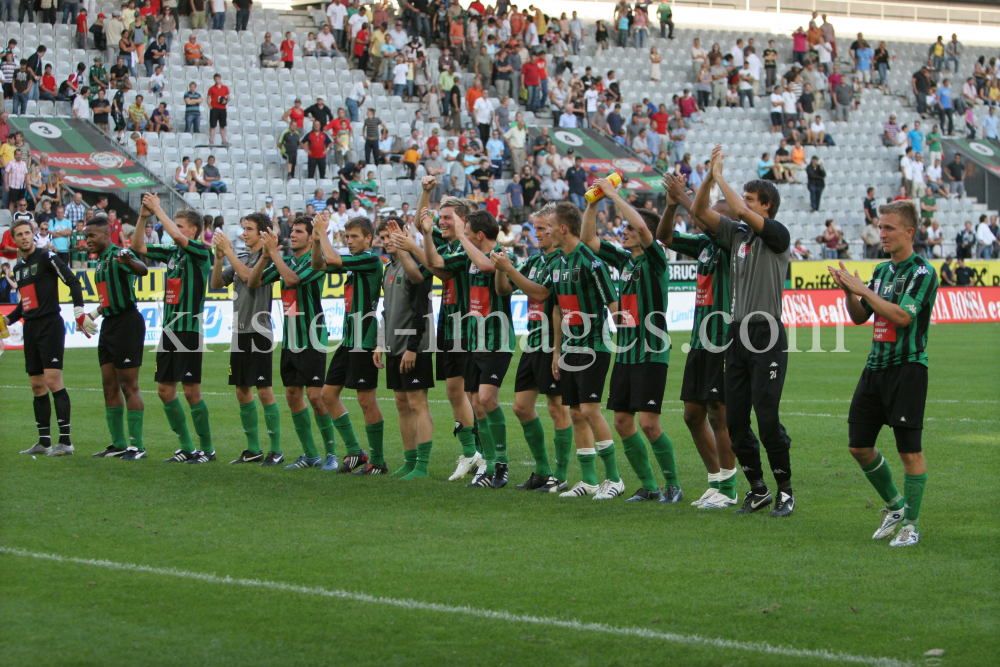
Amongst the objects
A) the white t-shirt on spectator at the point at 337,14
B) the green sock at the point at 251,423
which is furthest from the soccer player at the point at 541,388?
the white t-shirt on spectator at the point at 337,14

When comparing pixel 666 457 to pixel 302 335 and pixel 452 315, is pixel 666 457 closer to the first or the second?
pixel 452 315

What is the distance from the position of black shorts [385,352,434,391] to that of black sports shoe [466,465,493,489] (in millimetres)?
837

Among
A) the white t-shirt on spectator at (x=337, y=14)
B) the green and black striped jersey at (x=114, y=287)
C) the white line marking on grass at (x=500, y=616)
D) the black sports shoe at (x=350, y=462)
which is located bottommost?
the black sports shoe at (x=350, y=462)

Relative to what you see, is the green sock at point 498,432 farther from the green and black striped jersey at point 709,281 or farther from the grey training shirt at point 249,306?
the grey training shirt at point 249,306

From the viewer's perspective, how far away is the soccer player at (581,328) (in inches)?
335

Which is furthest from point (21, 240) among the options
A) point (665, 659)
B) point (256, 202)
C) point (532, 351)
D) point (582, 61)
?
point (582, 61)

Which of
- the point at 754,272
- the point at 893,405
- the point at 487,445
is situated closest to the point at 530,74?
the point at 487,445

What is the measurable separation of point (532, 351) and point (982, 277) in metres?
28.6

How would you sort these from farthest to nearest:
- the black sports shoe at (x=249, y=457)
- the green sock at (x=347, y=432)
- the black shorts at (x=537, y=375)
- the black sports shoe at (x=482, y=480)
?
the black sports shoe at (x=249, y=457), the green sock at (x=347, y=432), the black sports shoe at (x=482, y=480), the black shorts at (x=537, y=375)

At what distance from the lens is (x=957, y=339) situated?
2489cm

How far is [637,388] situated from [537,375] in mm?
1017

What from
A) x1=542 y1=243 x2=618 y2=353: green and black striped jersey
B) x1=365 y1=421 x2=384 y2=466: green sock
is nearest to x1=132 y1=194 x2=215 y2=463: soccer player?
x1=365 y1=421 x2=384 y2=466: green sock

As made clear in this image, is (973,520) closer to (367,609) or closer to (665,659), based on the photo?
(665,659)

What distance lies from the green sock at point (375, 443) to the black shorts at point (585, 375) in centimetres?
203
